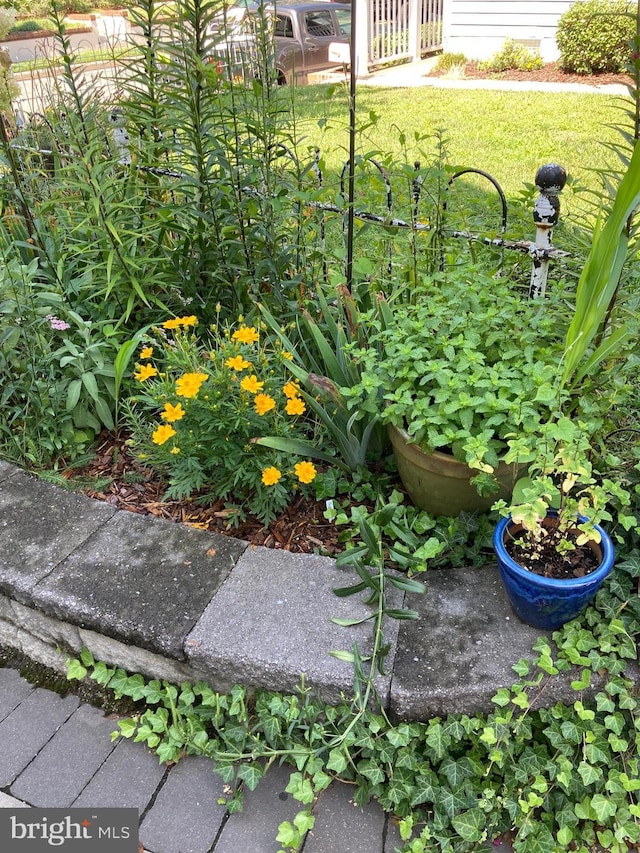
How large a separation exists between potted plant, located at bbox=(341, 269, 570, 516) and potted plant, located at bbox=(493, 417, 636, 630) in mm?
104

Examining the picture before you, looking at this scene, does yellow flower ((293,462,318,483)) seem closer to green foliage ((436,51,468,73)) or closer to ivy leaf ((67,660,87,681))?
ivy leaf ((67,660,87,681))

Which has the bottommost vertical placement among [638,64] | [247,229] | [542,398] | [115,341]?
[115,341]

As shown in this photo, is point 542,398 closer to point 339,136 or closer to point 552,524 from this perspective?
point 552,524

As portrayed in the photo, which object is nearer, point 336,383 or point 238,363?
point 238,363

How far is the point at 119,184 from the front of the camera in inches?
111

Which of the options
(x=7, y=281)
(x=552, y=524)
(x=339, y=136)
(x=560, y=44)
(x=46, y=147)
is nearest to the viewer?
(x=552, y=524)

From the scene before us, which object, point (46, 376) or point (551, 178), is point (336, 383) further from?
point (46, 376)

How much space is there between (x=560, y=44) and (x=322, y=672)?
1262cm

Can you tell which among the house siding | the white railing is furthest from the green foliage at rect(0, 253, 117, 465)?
the house siding

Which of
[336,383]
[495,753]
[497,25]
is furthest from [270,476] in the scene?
[497,25]

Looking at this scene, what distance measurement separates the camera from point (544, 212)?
237 cm

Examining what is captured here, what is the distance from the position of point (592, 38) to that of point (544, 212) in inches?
417

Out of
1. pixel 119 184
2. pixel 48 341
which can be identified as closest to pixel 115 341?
pixel 48 341

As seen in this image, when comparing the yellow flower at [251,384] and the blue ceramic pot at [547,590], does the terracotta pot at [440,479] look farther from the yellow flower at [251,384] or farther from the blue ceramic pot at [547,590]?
the yellow flower at [251,384]
